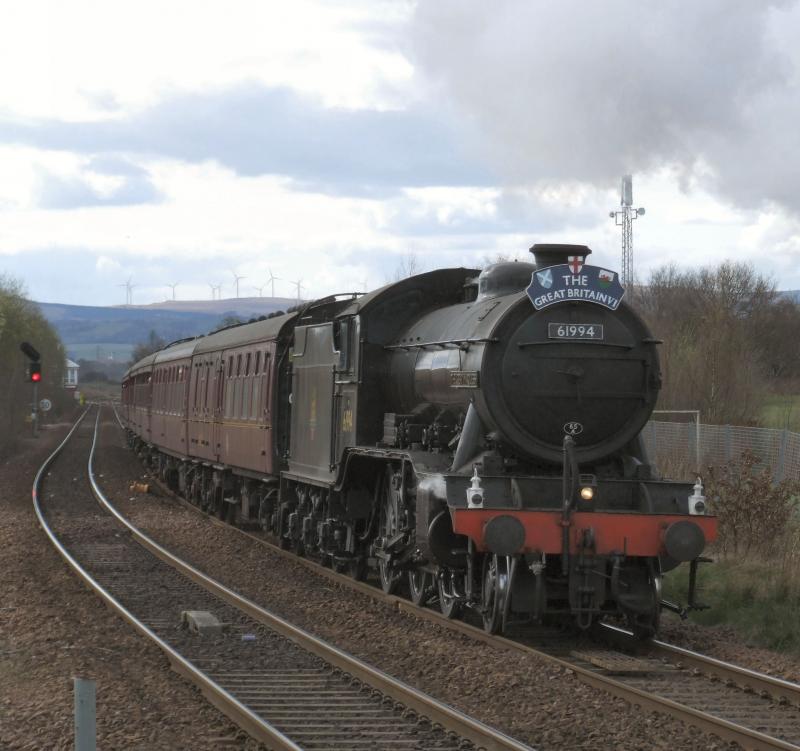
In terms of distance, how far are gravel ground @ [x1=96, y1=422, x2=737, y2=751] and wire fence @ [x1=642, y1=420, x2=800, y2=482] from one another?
654 cm

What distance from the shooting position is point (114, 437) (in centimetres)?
5216

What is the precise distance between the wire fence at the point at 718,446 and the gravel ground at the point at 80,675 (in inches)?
358

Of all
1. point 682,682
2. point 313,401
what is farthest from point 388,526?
point 682,682

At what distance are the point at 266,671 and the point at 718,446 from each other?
13.8 meters

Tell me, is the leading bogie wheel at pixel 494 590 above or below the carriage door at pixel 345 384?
below

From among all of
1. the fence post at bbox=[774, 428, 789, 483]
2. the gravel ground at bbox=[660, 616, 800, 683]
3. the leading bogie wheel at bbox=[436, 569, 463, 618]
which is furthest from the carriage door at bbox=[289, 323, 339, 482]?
the fence post at bbox=[774, 428, 789, 483]

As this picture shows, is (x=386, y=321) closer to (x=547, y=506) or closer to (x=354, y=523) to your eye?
(x=354, y=523)

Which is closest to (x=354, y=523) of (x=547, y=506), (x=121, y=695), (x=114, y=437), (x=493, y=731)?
(x=547, y=506)

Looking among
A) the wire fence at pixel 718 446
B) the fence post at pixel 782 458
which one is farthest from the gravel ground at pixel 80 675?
the fence post at pixel 782 458

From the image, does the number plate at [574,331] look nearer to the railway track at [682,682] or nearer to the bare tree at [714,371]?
the railway track at [682,682]

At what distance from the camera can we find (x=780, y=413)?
26781mm

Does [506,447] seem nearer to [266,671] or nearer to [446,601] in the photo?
[446,601]

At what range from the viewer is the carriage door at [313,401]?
44.2 ft

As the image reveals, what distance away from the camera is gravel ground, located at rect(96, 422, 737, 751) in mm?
6855
